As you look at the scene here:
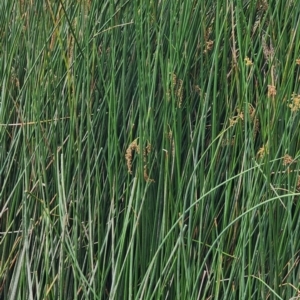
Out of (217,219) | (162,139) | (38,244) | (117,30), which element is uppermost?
(117,30)

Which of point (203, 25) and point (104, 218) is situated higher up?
point (203, 25)

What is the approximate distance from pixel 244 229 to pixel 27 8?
3.15 ft

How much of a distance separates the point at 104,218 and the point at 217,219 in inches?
10.5

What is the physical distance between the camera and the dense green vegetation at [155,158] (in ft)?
4.66

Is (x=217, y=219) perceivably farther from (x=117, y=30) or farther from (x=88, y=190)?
(x=117, y=30)

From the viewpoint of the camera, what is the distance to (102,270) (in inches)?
60.4

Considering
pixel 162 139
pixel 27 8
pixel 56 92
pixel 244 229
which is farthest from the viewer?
pixel 27 8

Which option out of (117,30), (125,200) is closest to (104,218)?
(125,200)

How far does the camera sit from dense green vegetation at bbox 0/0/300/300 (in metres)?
1.42

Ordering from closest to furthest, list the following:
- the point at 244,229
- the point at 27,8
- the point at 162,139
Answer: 1. the point at 244,229
2. the point at 162,139
3. the point at 27,8

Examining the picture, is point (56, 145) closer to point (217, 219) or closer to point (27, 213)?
point (27, 213)

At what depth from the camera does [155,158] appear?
5.24 feet

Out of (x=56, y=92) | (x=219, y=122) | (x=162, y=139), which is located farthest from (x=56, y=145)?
(x=219, y=122)

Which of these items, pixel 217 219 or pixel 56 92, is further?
pixel 56 92
